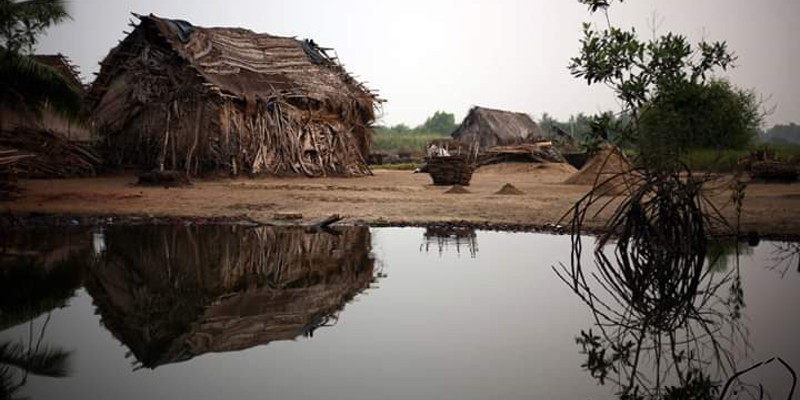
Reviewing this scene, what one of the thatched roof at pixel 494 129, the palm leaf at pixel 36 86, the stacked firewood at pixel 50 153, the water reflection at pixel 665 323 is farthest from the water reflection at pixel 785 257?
the thatched roof at pixel 494 129

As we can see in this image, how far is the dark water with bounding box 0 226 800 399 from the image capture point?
14.1 ft

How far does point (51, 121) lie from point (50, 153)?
7.78 ft

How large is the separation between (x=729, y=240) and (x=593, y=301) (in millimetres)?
5157

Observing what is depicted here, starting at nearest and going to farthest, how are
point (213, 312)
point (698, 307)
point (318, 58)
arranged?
point (213, 312), point (698, 307), point (318, 58)

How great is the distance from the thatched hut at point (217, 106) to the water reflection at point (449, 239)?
478 inches

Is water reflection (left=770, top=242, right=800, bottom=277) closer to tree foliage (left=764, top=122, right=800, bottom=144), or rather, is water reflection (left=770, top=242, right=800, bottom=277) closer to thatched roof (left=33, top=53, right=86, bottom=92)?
thatched roof (left=33, top=53, right=86, bottom=92)

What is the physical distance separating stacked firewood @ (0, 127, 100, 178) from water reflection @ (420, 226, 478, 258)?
50.5ft

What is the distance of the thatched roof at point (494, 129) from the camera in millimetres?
43312

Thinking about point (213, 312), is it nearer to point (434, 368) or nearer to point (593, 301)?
point (434, 368)

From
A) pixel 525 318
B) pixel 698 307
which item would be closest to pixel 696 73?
pixel 698 307

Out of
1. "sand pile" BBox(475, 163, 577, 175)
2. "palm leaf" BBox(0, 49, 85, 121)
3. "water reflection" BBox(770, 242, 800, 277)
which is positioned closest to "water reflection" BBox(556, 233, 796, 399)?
"water reflection" BBox(770, 242, 800, 277)

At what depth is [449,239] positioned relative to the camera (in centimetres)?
1104

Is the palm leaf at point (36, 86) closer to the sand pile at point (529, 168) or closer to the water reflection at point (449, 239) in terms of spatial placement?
the water reflection at point (449, 239)

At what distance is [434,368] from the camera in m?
4.59
